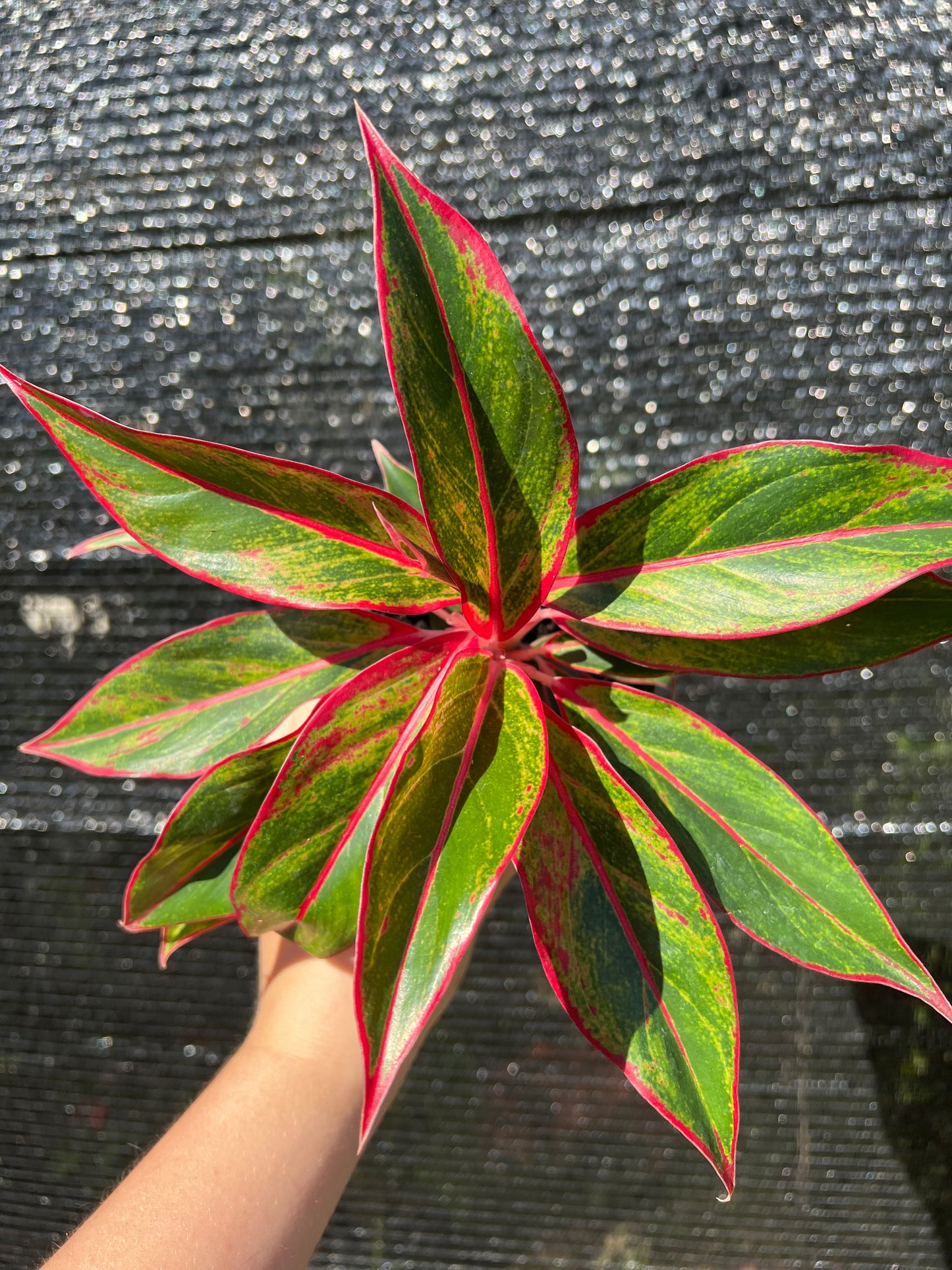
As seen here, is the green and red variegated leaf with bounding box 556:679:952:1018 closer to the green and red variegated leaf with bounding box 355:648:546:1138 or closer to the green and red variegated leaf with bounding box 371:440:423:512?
the green and red variegated leaf with bounding box 355:648:546:1138

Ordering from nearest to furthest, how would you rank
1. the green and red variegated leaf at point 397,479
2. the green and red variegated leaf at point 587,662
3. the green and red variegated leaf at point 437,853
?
1. the green and red variegated leaf at point 437,853
2. the green and red variegated leaf at point 587,662
3. the green and red variegated leaf at point 397,479

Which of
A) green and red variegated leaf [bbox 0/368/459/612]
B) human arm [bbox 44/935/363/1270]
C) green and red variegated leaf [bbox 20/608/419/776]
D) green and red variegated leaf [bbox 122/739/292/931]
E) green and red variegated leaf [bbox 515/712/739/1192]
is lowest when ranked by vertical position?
human arm [bbox 44/935/363/1270]

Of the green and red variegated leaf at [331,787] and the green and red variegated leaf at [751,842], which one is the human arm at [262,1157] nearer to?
the green and red variegated leaf at [331,787]

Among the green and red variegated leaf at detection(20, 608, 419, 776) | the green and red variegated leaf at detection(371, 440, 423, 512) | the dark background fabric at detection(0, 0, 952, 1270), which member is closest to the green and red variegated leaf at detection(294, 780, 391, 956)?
the green and red variegated leaf at detection(20, 608, 419, 776)

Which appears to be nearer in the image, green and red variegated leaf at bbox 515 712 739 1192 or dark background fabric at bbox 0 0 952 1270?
green and red variegated leaf at bbox 515 712 739 1192

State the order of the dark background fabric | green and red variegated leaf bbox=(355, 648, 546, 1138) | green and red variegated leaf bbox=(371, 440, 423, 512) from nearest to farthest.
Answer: green and red variegated leaf bbox=(355, 648, 546, 1138), green and red variegated leaf bbox=(371, 440, 423, 512), the dark background fabric

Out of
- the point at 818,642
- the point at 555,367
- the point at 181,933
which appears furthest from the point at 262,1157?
the point at 555,367

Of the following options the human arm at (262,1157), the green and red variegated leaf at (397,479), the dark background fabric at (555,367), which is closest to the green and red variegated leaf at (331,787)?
the human arm at (262,1157)
